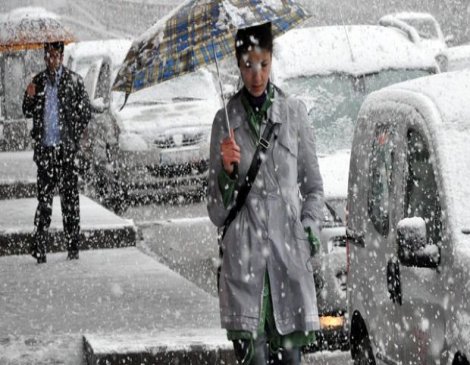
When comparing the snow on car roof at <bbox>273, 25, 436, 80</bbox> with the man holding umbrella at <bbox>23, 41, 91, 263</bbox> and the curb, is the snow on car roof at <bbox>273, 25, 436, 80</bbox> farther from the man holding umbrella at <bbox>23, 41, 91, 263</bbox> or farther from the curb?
the curb

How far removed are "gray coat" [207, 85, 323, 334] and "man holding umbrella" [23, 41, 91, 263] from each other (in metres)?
5.88

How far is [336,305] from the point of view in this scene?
27.0 ft

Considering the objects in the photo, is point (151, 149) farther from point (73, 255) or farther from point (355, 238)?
point (355, 238)

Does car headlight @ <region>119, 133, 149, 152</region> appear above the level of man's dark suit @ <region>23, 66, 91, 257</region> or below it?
below

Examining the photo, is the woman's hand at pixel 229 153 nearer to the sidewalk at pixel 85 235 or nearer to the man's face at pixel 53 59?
the man's face at pixel 53 59

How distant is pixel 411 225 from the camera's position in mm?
5418

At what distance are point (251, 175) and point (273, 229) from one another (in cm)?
23

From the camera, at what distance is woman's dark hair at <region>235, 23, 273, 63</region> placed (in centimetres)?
550

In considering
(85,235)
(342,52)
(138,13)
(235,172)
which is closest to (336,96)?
(342,52)

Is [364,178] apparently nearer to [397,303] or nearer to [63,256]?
[397,303]

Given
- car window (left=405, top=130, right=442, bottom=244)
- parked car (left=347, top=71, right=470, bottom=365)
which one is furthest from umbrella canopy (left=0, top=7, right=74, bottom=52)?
car window (left=405, top=130, right=442, bottom=244)

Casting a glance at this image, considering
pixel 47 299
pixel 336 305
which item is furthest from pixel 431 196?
pixel 47 299

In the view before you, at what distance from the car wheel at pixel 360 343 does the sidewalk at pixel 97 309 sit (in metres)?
0.68

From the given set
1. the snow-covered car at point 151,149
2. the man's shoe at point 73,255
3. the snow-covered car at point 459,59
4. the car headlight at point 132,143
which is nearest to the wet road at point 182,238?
the snow-covered car at point 151,149
